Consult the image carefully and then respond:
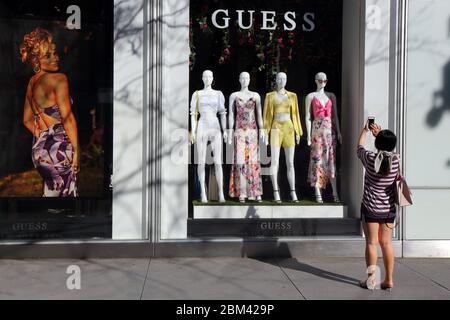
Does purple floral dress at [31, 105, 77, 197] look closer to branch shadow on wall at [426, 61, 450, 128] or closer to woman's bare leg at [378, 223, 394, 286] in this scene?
woman's bare leg at [378, 223, 394, 286]

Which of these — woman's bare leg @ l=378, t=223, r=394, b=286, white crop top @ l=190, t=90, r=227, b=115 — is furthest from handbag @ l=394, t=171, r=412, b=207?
white crop top @ l=190, t=90, r=227, b=115

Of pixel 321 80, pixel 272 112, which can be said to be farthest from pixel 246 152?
pixel 321 80

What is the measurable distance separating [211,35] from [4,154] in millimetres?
3262

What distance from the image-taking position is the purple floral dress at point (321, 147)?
8.19 m

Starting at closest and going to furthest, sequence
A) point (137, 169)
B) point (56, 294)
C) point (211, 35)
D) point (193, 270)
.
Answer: point (56, 294) < point (193, 270) < point (137, 169) < point (211, 35)

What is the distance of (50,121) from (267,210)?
10.6 feet

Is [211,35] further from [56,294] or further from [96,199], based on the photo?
[56,294]

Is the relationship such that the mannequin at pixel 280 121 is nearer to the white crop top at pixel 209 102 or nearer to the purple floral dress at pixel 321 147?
the purple floral dress at pixel 321 147

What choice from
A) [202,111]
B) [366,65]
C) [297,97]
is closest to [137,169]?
[202,111]

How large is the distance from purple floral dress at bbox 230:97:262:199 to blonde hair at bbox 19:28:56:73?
106 inches

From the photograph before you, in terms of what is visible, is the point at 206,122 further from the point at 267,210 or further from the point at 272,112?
the point at 267,210

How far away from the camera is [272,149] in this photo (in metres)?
8.17

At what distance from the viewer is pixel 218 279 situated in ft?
21.4

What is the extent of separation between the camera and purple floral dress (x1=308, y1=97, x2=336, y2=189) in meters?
8.19
